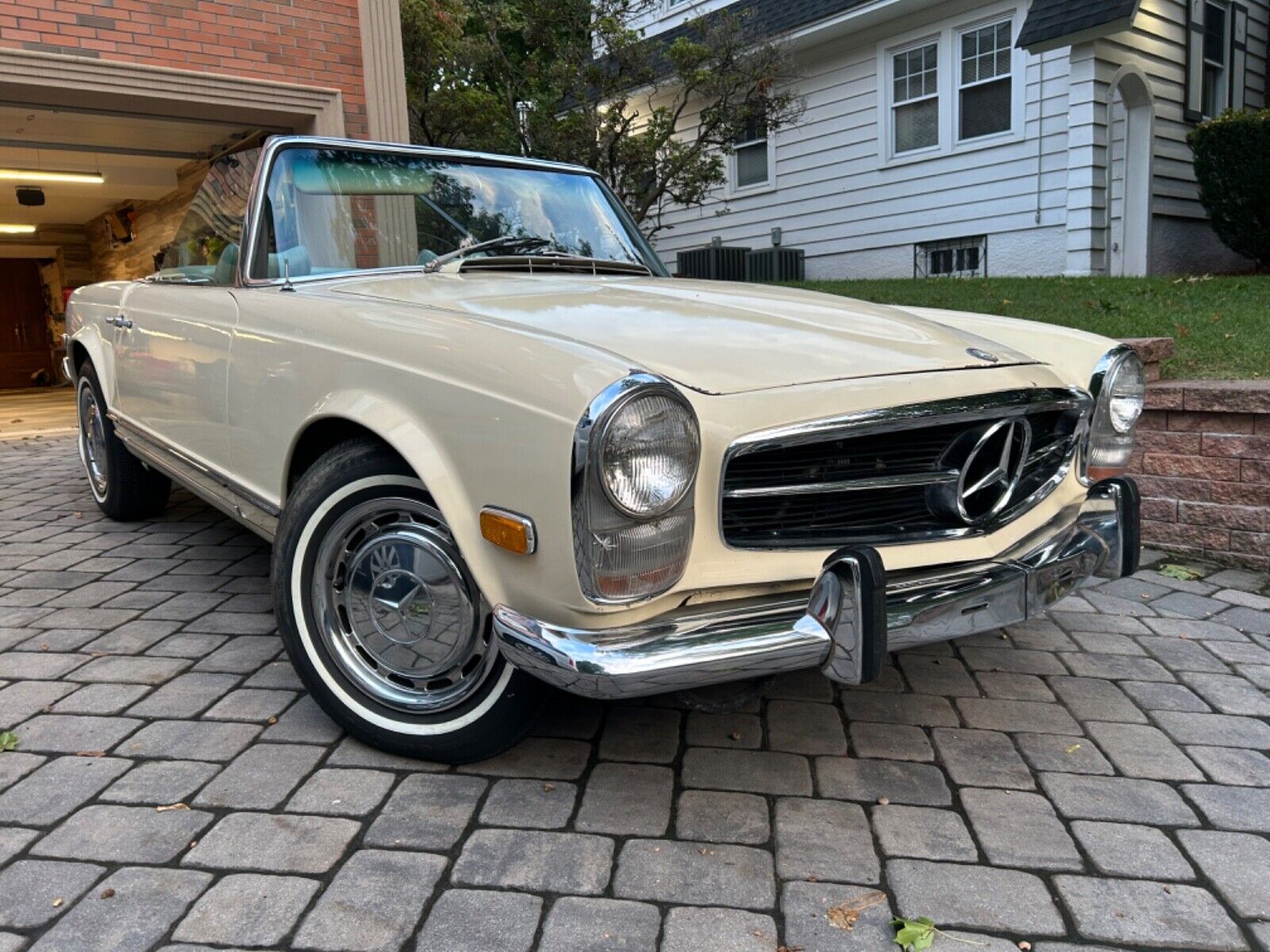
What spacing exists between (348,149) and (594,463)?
1.98 meters

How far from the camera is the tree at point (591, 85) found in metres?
9.34

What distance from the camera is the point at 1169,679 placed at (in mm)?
2809

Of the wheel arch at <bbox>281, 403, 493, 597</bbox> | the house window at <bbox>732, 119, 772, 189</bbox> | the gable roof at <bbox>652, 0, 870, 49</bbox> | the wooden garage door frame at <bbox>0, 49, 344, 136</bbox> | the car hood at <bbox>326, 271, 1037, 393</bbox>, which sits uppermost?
the gable roof at <bbox>652, 0, 870, 49</bbox>

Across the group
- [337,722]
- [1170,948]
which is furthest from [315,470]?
[1170,948]

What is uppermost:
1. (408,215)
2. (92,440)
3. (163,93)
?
(163,93)

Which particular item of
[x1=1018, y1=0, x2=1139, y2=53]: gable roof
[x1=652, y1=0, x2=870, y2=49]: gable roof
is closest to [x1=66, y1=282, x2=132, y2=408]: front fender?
[x1=652, y1=0, x2=870, y2=49]: gable roof

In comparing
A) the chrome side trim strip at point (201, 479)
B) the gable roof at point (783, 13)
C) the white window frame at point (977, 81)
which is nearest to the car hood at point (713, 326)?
the chrome side trim strip at point (201, 479)

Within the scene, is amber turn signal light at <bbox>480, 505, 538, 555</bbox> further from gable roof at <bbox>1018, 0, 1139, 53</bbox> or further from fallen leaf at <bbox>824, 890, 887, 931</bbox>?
gable roof at <bbox>1018, 0, 1139, 53</bbox>

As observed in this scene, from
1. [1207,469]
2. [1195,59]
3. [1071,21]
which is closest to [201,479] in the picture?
[1207,469]

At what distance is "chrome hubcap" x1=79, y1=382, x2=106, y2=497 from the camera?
15.6 feet

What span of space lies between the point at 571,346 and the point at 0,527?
426 cm

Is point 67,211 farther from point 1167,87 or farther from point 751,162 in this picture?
point 1167,87

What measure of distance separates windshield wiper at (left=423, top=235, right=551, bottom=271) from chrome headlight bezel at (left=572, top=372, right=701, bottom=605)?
1.39 metres

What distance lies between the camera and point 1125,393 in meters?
2.63
